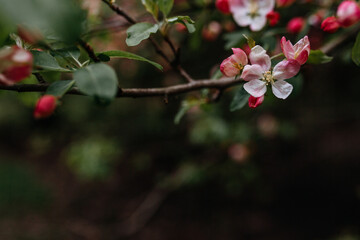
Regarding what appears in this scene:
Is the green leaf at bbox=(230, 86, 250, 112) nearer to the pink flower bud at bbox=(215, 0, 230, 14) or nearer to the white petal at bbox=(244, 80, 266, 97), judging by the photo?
the white petal at bbox=(244, 80, 266, 97)

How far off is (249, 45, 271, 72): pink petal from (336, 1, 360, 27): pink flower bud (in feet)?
0.79

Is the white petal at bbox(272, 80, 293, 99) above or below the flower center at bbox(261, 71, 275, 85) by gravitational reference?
below

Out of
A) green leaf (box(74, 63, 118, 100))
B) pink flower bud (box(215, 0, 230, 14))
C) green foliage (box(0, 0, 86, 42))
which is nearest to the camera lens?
green foliage (box(0, 0, 86, 42))

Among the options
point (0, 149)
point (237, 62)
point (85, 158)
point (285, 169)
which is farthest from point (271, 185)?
point (0, 149)

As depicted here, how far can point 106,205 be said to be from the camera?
3.75 metres

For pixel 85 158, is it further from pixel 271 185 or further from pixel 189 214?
pixel 271 185

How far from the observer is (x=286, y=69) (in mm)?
542

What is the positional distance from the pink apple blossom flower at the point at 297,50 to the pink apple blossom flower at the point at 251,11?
0.32m

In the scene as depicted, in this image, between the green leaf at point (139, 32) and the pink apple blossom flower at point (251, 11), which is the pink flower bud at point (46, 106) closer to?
the green leaf at point (139, 32)

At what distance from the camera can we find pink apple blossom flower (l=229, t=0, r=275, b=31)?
2.71 ft

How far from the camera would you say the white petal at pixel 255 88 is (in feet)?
1.77

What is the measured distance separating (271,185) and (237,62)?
109 inches

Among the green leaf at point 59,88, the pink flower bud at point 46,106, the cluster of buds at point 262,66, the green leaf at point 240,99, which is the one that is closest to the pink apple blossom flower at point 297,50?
the cluster of buds at point 262,66

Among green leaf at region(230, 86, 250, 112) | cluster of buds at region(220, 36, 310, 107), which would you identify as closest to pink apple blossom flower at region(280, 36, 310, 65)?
cluster of buds at region(220, 36, 310, 107)
